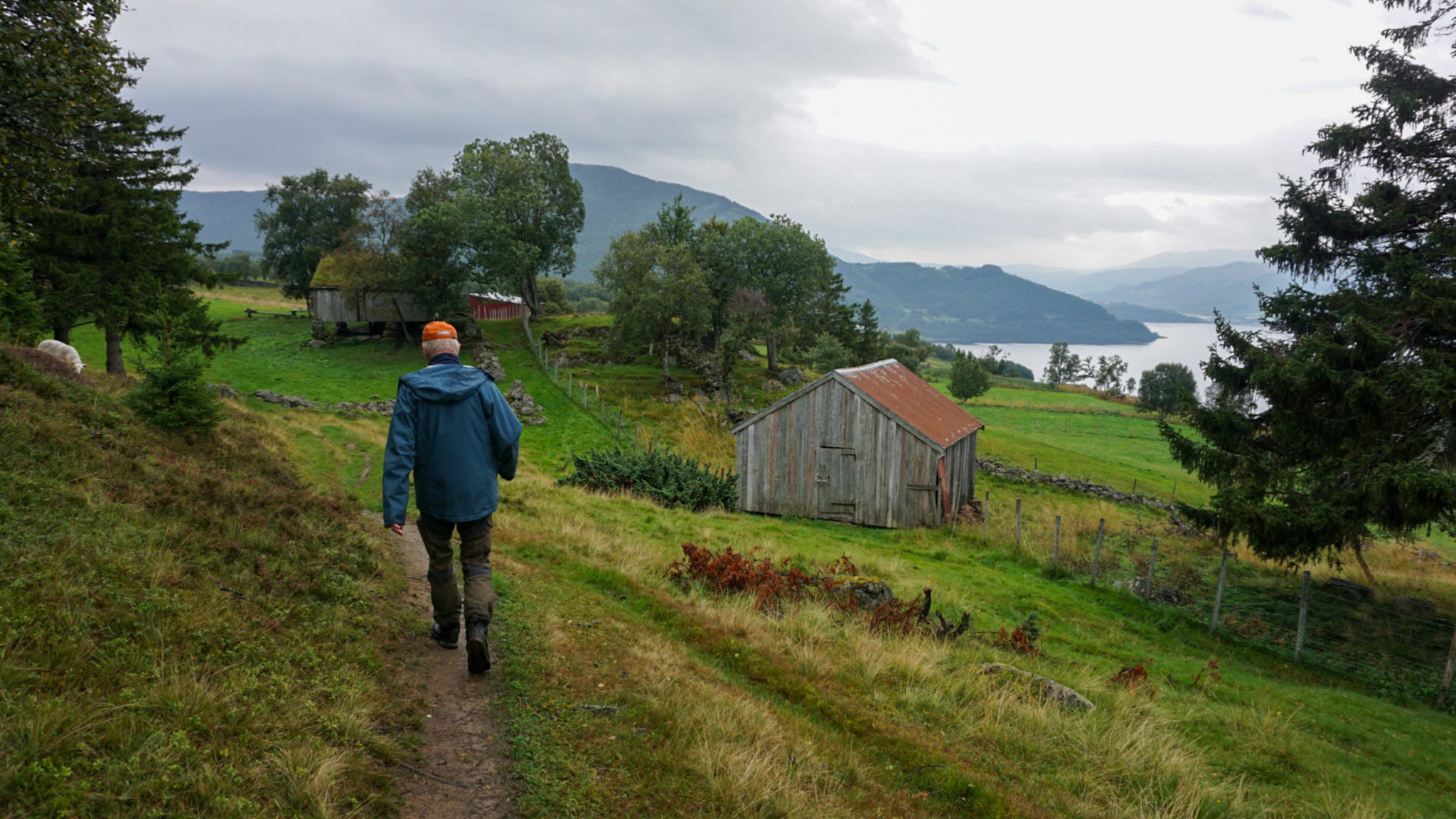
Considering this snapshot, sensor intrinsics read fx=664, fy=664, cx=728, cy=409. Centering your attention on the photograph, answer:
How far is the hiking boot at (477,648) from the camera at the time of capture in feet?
17.1

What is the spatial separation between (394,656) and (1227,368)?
20861 millimetres

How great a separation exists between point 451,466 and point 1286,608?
1900 centimetres

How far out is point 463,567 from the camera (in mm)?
5523

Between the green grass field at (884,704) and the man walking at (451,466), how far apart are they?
67 centimetres

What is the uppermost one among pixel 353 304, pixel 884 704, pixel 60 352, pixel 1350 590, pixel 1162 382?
pixel 353 304

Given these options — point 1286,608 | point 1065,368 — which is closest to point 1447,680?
point 1286,608

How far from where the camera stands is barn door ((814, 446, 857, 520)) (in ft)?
77.6

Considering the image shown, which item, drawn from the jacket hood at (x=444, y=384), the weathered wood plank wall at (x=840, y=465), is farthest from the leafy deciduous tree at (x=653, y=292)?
the jacket hood at (x=444, y=384)

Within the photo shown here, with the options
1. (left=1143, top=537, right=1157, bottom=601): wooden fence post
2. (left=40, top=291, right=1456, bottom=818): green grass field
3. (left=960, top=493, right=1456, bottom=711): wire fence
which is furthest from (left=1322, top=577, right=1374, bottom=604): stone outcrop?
(left=1143, top=537, right=1157, bottom=601): wooden fence post

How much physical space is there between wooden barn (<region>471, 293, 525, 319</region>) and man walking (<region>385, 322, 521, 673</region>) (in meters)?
55.8

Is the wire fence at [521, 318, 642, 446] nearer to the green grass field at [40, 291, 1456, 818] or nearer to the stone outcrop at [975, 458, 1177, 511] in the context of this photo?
the green grass field at [40, 291, 1456, 818]

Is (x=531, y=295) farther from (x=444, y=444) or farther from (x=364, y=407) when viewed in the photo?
(x=444, y=444)

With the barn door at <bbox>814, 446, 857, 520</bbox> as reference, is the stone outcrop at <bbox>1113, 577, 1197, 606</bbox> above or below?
below

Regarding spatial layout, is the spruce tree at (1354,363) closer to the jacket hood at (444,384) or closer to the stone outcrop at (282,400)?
the jacket hood at (444,384)
